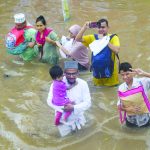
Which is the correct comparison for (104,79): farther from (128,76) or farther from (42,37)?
(128,76)

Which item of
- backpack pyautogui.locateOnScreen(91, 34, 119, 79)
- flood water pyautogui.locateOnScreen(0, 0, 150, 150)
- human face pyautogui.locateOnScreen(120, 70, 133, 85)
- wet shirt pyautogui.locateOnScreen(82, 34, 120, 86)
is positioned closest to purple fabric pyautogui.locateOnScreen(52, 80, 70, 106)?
flood water pyautogui.locateOnScreen(0, 0, 150, 150)

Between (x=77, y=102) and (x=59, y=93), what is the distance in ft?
1.06

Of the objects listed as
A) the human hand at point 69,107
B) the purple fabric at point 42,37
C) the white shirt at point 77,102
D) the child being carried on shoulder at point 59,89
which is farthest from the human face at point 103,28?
the human hand at point 69,107

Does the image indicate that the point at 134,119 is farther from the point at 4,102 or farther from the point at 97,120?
the point at 4,102

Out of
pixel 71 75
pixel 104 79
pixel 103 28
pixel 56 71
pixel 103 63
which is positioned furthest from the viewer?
pixel 104 79

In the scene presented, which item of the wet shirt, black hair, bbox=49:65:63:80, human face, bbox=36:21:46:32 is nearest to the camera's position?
black hair, bbox=49:65:63:80

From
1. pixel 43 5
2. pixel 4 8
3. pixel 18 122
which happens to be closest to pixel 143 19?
pixel 43 5

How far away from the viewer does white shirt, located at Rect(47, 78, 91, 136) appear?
5.80 m

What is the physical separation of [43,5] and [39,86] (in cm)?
612

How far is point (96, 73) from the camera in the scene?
741cm

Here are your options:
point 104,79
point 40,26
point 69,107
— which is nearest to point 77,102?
point 69,107

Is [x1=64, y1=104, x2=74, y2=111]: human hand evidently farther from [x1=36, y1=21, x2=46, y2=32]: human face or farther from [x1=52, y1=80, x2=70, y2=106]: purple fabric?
[x1=36, y1=21, x2=46, y2=32]: human face

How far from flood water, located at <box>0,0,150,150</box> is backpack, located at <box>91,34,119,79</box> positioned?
41cm

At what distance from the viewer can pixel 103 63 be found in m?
7.25
